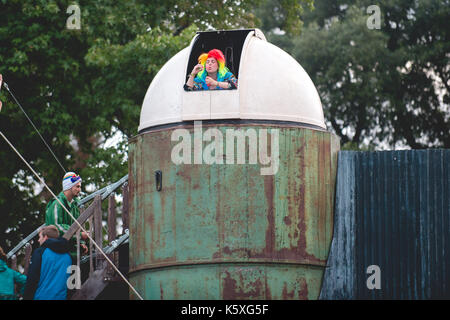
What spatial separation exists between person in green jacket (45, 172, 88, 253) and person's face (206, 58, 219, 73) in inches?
117

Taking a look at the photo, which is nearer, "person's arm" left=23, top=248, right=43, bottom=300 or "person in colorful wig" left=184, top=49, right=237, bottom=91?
"person's arm" left=23, top=248, right=43, bottom=300

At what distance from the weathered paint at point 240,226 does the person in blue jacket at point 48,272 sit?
217 centimetres

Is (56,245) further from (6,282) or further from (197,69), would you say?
(197,69)

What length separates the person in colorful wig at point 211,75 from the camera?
1759 cm

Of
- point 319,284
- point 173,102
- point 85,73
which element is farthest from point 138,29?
point 319,284

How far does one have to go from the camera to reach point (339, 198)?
17.9 metres

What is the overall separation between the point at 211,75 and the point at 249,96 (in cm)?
73

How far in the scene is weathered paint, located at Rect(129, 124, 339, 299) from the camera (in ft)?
56.1

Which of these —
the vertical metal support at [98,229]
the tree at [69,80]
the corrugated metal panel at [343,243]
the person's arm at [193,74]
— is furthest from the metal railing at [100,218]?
the tree at [69,80]

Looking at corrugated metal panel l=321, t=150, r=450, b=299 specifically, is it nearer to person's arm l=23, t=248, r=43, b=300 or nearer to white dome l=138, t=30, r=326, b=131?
white dome l=138, t=30, r=326, b=131

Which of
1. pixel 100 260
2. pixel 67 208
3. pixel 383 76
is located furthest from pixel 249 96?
pixel 383 76

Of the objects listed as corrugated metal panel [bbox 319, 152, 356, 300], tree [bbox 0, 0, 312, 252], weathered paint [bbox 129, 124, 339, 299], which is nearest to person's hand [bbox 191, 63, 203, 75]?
weathered paint [bbox 129, 124, 339, 299]

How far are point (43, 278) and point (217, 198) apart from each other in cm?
319

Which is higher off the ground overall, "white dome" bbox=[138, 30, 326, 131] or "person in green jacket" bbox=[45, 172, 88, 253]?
"white dome" bbox=[138, 30, 326, 131]
